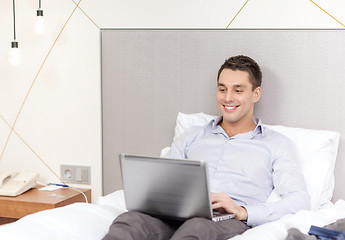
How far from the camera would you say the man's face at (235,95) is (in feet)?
6.81

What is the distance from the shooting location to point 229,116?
2086 millimetres

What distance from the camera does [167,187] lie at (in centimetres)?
156

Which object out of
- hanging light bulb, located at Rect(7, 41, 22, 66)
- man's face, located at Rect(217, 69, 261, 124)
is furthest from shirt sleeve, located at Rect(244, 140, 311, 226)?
hanging light bulb, located at Rect(7, 41, 22, 66)

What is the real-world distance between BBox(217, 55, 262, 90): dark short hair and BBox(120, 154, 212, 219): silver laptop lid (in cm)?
73

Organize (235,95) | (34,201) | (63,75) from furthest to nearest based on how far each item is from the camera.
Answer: (63,75) → (34,201) → (235,95)

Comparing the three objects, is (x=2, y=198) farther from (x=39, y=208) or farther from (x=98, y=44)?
(x=98, y=44)

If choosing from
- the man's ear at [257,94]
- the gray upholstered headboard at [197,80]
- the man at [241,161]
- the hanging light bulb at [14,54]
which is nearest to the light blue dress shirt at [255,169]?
the man at [241,161]

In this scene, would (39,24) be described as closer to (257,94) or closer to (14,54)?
(14,54)

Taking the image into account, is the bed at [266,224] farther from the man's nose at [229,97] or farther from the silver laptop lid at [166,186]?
the man's nose at [229,97]

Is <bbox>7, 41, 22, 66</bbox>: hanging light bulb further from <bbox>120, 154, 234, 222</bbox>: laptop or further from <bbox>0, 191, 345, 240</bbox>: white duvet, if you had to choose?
<bbox>120, 154, 234, 222</bbox>: laptop

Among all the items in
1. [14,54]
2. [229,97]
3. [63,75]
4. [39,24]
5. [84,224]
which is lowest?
[84,224]

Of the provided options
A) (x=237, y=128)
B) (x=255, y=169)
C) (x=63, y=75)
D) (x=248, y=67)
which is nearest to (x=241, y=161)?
(x=255, y=169)

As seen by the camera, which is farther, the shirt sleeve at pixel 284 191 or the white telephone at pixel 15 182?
the white telephone at pixel 15 182

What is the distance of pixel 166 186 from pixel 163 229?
17 cm
